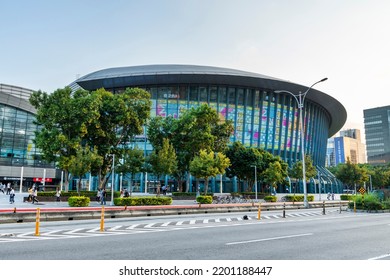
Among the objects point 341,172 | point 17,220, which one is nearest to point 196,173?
point 17,220

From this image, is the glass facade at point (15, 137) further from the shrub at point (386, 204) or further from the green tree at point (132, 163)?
the shrub at point (386, 204)

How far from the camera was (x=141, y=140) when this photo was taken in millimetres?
68062

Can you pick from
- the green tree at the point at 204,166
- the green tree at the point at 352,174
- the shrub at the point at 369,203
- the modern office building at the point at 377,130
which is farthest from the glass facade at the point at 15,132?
the modern office building at the point at 377,130

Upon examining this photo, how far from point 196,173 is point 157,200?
934 centimetres

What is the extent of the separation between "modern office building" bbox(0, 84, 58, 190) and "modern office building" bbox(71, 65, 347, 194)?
12.3m

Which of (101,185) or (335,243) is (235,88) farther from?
(335,243)

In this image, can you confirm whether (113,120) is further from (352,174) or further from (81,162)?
(352,174)

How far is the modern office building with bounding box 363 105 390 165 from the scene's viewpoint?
176 meters

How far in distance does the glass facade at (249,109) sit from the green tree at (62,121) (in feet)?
104

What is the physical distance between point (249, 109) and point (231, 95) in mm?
5221

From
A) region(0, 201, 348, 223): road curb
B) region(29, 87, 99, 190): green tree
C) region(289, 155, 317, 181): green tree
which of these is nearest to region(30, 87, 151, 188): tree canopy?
region(29, 87, 99, 190): green tree

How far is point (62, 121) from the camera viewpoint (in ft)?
119

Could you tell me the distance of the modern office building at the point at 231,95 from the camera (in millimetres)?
67438

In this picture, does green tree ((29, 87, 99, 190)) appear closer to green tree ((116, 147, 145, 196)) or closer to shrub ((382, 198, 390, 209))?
green tree ((116, 147, 145, 196))
